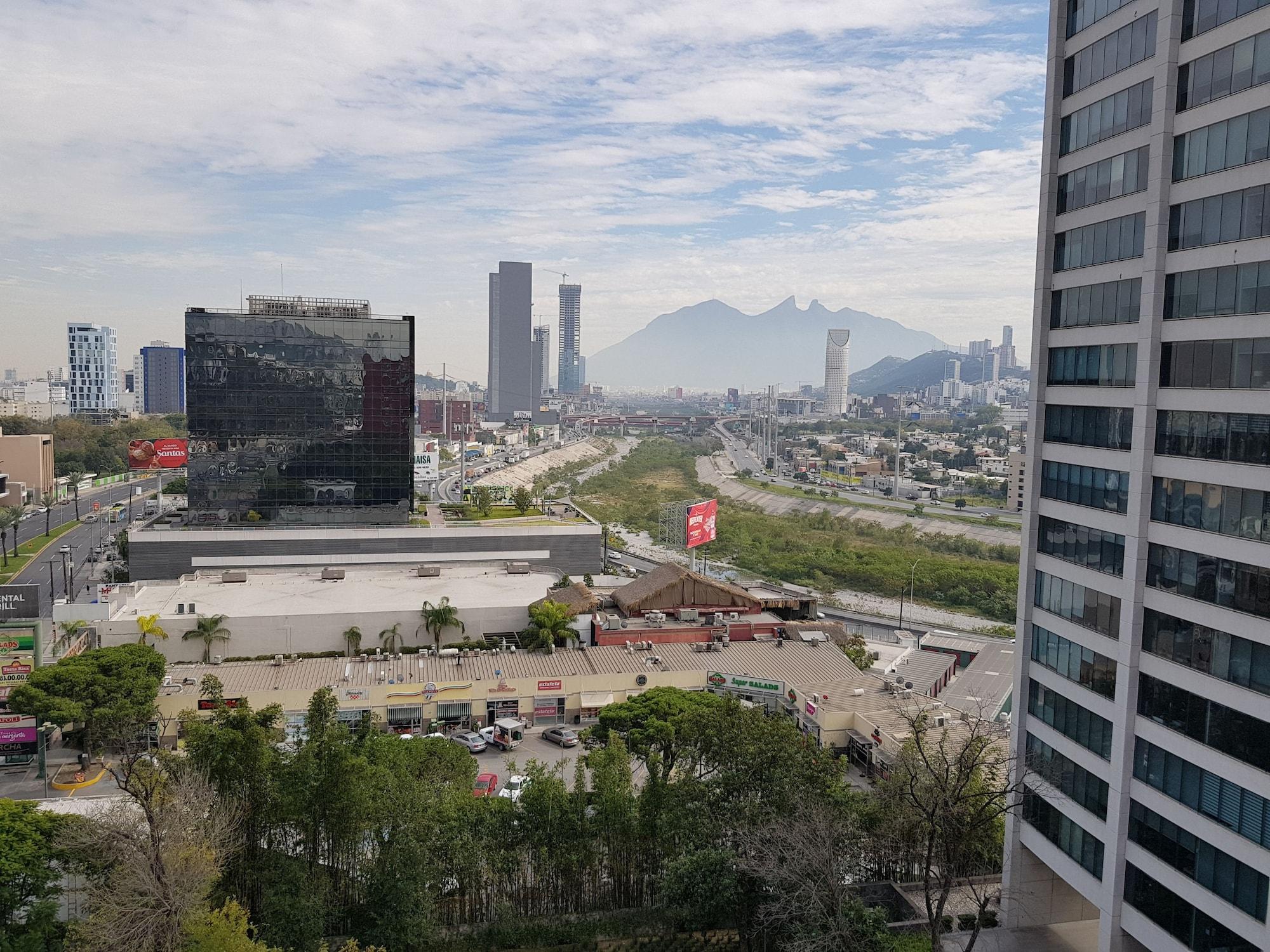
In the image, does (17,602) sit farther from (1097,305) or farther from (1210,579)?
(1210,579)

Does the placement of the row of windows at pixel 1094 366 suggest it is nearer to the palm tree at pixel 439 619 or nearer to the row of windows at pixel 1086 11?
the row of windows at pixel 1086 11

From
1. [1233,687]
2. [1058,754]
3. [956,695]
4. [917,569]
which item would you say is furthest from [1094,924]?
[917,569]

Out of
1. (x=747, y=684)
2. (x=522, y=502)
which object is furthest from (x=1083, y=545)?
(x=522, y=502)

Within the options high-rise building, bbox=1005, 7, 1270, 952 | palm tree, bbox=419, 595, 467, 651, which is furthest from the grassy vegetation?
high-rise building, bbox=1005, 7, 1270, 952

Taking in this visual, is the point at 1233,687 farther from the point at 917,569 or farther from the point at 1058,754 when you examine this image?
the point at 917,569

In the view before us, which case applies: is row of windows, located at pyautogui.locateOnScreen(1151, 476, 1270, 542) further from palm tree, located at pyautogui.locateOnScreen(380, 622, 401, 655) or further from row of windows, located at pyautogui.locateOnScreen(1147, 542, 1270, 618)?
palm tree, located at pyautogui.locateOnScreen(380, 622, 401, 655)
